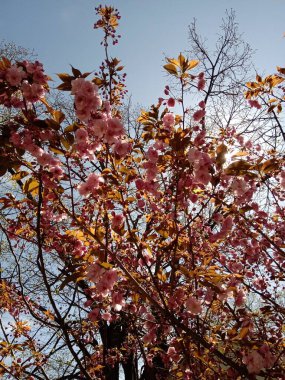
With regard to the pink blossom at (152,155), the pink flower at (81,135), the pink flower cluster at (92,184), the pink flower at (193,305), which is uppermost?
the pink blossom at (152,155)

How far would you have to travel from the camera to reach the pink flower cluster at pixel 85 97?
2.12m

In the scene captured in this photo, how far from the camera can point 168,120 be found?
2.76m

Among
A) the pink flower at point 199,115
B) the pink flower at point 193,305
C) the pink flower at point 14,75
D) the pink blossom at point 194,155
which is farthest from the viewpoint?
the pink flower at point 199,115

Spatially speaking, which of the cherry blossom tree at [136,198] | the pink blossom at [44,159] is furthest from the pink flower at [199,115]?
the pink blossom at [44,159]

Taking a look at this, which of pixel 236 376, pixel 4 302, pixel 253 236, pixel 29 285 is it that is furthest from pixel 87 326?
pixel 29 285

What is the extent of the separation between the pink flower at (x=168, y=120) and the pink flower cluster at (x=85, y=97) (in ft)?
2.54

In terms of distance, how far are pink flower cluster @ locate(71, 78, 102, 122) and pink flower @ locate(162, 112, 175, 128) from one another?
30.5 inches

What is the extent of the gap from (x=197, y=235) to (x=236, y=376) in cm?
143

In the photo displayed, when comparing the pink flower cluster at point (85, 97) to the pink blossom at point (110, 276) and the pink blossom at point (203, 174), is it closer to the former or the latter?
the pink blossom at point (203, 174)

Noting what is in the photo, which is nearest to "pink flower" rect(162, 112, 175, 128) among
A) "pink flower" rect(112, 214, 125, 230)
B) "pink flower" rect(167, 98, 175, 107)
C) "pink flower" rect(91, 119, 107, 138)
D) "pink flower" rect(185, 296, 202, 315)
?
"pink flower" rect(167, 98, 175, 107)

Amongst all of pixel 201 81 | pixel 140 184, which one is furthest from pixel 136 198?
pixel 201 81

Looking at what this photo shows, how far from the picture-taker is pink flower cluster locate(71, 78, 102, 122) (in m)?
2.12

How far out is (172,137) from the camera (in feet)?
8.50

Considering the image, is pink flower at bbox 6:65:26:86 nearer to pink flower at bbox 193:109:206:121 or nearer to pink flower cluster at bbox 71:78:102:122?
pink flower cluster at bbox 71:78:102:122
